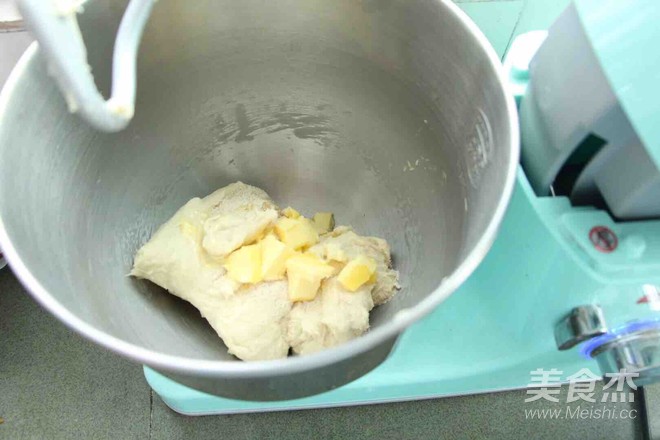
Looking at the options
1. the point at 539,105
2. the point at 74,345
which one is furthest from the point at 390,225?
the point at 74,345

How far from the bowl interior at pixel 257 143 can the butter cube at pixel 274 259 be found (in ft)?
0.31

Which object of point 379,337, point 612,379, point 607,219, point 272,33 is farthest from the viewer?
point 612,379

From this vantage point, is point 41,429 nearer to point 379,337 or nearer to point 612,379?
point 379,337

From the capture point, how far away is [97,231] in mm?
521

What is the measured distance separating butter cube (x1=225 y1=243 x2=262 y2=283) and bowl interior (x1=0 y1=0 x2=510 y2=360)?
2.8 inches

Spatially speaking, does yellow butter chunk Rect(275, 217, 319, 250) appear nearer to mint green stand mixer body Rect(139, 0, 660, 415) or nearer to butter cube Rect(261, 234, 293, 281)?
butter cube Rect(261, 234, 293, 281)

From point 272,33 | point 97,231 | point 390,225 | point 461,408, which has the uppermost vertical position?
point 272,33

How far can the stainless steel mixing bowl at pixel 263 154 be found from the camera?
409 millimetres

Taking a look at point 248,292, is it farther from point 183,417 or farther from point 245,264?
point 183,417

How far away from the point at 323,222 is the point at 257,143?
0.14 meters

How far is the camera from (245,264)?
563mm

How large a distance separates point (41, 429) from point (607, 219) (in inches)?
31.5

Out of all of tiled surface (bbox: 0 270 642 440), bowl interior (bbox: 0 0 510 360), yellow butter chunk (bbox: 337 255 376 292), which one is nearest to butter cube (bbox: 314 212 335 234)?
bowl interior (bbox: 0 0 510 360)

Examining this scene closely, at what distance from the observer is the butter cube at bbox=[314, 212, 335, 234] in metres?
0.67
